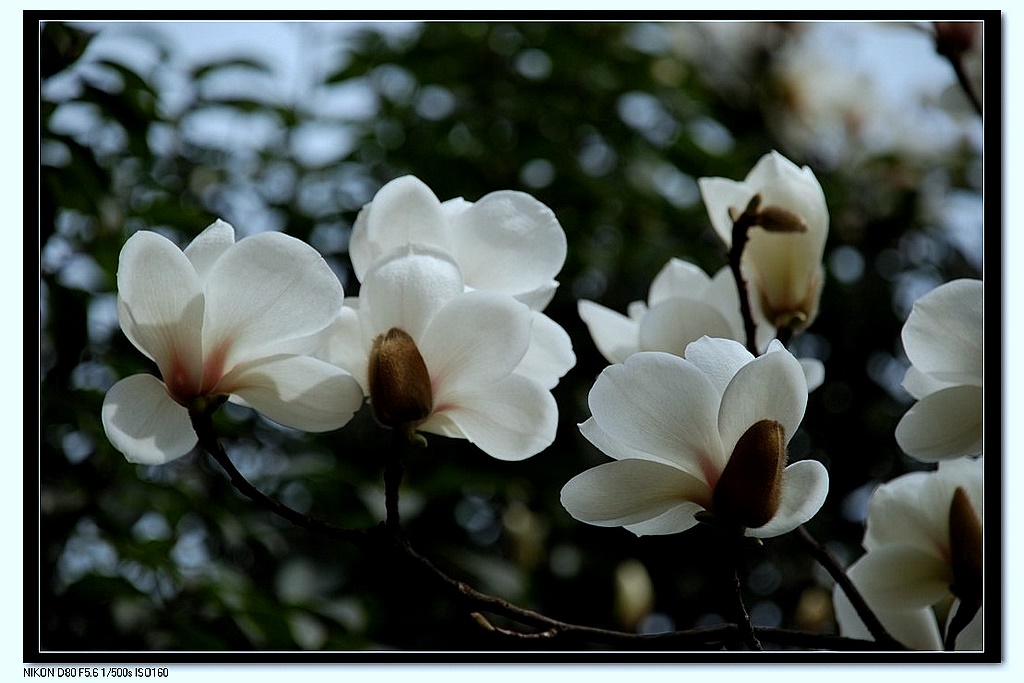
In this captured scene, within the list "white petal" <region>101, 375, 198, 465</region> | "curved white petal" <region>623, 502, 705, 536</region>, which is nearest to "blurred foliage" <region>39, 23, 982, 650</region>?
"white petal" <region>101, 375, 198, 465</region>

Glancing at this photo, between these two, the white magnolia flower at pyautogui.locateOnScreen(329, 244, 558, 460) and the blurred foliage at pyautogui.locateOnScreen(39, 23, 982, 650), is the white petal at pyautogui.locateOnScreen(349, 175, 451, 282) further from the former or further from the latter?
the blurred foliage at pyautogui.locateOnScreen(39, 23, 982, 650)

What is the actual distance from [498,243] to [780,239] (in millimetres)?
187

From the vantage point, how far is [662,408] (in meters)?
0.46

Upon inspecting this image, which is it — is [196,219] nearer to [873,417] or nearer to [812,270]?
[812,270]

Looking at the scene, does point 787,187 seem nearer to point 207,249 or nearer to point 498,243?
point 498,243

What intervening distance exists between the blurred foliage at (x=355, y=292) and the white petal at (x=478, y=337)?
18.1 inches

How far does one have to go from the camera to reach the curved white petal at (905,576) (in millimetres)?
582

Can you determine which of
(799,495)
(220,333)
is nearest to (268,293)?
(220,333)

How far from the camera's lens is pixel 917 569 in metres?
0.58

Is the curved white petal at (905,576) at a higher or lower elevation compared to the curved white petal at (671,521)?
lower

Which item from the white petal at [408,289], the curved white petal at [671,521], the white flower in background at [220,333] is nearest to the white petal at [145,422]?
the white flower in background at [220,333]

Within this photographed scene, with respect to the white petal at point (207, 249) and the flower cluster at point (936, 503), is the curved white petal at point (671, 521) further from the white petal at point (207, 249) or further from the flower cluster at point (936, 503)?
the white petal at point (207, 249)

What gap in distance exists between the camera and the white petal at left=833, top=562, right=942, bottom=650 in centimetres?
60

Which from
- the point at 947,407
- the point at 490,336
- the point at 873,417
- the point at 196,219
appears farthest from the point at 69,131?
the point at 873,417
